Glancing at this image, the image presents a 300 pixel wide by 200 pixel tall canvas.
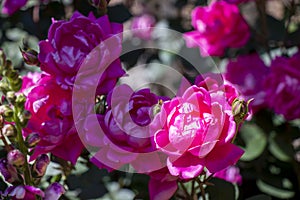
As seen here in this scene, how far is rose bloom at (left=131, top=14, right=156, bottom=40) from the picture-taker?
2.30 m

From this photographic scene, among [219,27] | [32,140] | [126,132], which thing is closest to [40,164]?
[32,140]

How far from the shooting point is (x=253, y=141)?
1721 millimetres

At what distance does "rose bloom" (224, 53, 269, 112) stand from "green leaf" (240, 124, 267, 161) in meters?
0.07

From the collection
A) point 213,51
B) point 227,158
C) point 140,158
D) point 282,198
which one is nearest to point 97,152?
point 140,158

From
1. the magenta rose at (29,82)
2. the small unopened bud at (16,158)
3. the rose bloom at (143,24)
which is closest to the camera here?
the small unopened bud at (16,158)

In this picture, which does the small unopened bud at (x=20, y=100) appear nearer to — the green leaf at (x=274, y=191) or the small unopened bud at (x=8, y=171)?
the small unopened bud at (x=8, y=171)

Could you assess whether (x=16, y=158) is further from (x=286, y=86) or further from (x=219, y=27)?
(x=219, y=27)

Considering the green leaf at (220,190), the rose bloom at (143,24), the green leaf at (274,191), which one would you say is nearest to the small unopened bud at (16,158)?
the green leaf at (220,190)

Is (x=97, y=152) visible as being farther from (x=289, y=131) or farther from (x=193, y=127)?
(x=289, y=131)

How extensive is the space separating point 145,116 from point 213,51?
984mm

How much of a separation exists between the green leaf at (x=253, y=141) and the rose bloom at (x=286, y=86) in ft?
0.38

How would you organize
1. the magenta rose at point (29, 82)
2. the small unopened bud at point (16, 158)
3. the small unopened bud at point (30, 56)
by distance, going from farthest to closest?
1. the magenta rose at point (29, 82)
2. the small unopened bud at point (30, 56)
3. the small unopened bud at point (16, 158)

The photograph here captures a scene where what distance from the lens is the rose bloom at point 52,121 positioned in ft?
3.27

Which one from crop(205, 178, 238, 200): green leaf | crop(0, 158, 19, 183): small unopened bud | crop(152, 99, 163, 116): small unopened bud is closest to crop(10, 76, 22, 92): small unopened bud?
crop(0, 158, 19, 183): small unopened bud
